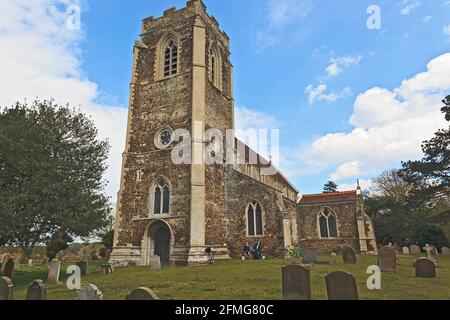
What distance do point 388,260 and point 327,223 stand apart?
57.2 ft

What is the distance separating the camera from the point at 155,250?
58.7ft

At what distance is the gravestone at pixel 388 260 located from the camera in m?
11.9

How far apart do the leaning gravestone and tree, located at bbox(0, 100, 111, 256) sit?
14230 mm

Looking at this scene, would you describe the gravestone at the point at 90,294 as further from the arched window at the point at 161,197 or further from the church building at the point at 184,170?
the arched window at the point at 161,197

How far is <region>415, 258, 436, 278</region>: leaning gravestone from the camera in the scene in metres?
10.9

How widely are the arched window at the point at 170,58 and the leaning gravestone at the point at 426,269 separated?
701 inches

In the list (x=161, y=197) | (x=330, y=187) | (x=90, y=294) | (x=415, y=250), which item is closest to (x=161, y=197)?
(x=161, y=197)

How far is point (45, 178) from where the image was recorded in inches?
531

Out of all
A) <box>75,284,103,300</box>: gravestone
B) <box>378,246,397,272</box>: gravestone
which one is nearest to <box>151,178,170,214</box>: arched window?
<box>75,284,103,300</box>: gravestone

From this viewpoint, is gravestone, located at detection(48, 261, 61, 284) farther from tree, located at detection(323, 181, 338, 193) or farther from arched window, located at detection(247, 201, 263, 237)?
tree, located at detection(323, 181, 338, 193)

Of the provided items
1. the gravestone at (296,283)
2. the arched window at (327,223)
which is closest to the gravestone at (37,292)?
the gravestone at (296,283)

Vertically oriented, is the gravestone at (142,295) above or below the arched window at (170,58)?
below

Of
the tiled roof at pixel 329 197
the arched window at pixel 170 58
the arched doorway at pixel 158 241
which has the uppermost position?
the arched window at pixel 170 58
